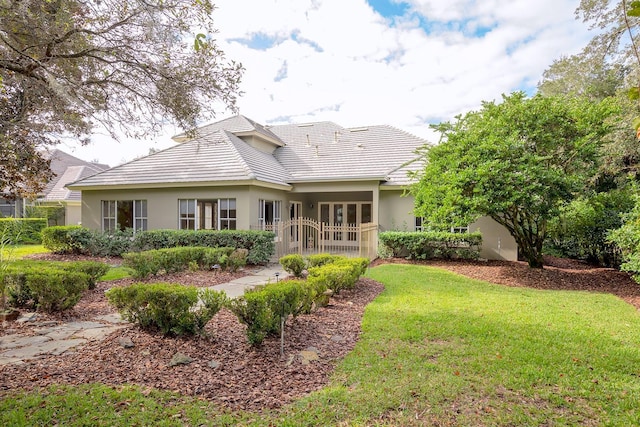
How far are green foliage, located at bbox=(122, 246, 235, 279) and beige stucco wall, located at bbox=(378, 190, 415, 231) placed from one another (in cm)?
742

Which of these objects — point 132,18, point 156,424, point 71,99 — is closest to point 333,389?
point 156,424

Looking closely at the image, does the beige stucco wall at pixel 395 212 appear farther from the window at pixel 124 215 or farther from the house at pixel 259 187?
the window at pixel 124 215

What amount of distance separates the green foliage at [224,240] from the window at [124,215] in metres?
2.47

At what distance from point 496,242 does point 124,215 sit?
53.5ft

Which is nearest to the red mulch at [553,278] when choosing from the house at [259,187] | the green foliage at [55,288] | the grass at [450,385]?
the house at [259,187]

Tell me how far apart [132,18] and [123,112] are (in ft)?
6.57

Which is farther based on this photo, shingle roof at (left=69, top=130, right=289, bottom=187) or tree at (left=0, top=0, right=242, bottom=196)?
shingle roof at (left=69, top=130, right=289, bottom=187)

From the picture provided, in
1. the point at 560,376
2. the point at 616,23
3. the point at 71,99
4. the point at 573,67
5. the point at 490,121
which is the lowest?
the point at 560,376

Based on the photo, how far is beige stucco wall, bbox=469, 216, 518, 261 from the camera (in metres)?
14.0

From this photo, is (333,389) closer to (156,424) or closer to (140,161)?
(156,424)

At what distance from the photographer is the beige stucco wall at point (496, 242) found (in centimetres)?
1399

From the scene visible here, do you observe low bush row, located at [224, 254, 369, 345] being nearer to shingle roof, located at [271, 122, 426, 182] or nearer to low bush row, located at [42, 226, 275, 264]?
low bush row, located at [42, 226, 275, 264]

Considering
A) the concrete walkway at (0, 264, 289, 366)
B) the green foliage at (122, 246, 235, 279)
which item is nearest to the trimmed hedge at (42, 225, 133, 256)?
the green foliage at (122, 246, 235, 279)

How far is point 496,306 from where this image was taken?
734 cm
